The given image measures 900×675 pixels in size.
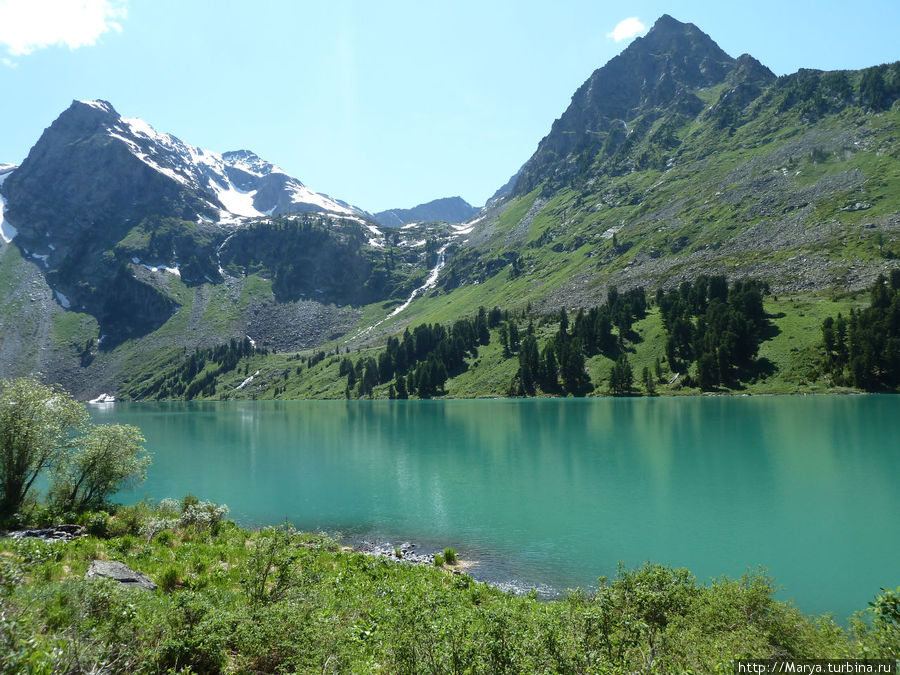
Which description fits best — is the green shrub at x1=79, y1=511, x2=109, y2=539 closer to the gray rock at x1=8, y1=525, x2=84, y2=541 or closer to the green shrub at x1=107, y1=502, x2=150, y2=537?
the green shrub at x1=107, y1=502, x2=150, y2=537

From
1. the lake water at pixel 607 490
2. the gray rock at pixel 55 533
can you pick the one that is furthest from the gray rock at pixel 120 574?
the lake water at pixel 607 490

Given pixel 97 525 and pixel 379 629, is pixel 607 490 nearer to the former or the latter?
pixel 379 629

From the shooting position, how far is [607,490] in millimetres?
41969

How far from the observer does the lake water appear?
26.3 metres

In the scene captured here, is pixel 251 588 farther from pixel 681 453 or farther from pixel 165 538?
pixel 681 453

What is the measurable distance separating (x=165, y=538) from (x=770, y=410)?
10191 centimetres

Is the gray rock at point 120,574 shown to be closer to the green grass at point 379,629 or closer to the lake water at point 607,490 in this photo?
the green grass at point 379,629

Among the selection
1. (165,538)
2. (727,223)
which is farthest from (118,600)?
(727,223)

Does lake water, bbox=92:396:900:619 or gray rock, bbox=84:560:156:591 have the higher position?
gray rock, bbox=84:560:156:591

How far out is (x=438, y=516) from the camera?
A: 3900 cm

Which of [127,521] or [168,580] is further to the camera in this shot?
[127,521]

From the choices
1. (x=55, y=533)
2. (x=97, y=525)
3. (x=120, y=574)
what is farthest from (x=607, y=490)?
(x=55, y=533)

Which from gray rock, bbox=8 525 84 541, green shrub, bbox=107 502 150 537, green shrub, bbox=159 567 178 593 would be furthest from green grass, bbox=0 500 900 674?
green shrub, bbox=107 502 150 537

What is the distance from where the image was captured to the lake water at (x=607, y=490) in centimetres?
2630
